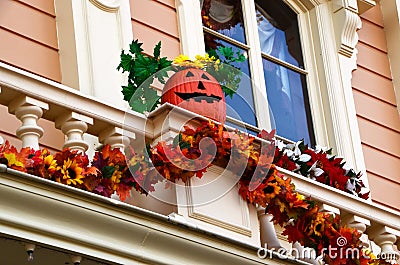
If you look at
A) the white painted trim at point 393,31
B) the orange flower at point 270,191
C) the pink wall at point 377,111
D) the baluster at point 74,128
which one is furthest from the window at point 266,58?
the baluster at point 74,128

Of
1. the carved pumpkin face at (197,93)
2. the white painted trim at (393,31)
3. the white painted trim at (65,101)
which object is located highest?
the white painted trim at (393,31)

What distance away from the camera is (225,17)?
33.7ft

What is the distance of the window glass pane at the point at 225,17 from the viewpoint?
1008 centimetres

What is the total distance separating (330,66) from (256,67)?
29.5 inches

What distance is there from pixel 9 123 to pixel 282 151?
5.43ft

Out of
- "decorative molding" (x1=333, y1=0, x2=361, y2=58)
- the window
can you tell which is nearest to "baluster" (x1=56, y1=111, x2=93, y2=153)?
the window

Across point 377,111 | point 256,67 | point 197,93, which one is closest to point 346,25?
point 377,111

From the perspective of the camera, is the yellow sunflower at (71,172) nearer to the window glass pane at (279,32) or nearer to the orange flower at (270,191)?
the orange flower at (270,191)

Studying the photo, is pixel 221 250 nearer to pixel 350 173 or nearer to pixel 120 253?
pixel 120 253

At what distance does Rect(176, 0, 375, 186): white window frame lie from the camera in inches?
399

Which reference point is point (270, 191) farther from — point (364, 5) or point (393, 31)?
point (393, 31)

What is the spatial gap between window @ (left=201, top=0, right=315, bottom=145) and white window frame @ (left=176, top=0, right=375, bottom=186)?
0.02 meters

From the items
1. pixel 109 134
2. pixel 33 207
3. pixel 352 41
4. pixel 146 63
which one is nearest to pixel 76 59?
pixel 146 63

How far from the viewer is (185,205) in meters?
6.86
